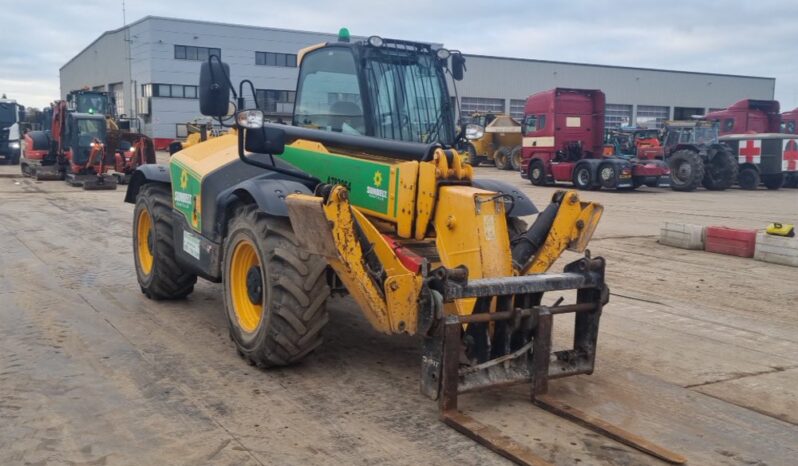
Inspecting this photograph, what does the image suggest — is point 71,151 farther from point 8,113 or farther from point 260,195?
point 260,195

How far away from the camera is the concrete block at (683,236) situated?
11283 millimetres

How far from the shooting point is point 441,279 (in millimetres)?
4082

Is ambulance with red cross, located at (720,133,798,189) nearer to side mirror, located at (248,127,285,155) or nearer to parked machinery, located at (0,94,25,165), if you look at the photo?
side mirror, located at (248,127,285,155)

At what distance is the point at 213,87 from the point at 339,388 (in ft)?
7.87

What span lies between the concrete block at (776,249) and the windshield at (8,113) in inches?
1294

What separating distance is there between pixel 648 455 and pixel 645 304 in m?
3.98

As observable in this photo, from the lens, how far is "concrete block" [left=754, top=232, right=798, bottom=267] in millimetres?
9945

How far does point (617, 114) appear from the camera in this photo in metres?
57.7

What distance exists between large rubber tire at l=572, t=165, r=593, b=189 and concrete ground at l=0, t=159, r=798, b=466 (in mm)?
14509

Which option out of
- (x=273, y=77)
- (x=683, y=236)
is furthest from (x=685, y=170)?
(x=273, y=77)

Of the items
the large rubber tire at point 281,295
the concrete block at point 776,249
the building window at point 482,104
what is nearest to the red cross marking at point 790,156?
the concrete block at point 776,249

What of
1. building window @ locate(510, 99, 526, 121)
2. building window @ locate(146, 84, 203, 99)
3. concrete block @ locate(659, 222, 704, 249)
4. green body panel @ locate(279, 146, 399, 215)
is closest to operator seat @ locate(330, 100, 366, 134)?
green body panel @ locate(279, 146, 399, 215)

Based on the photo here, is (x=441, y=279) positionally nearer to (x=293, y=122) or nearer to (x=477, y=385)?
(x=477, y=385)

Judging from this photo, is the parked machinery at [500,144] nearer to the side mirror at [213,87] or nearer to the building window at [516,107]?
the building window at [516,107]
